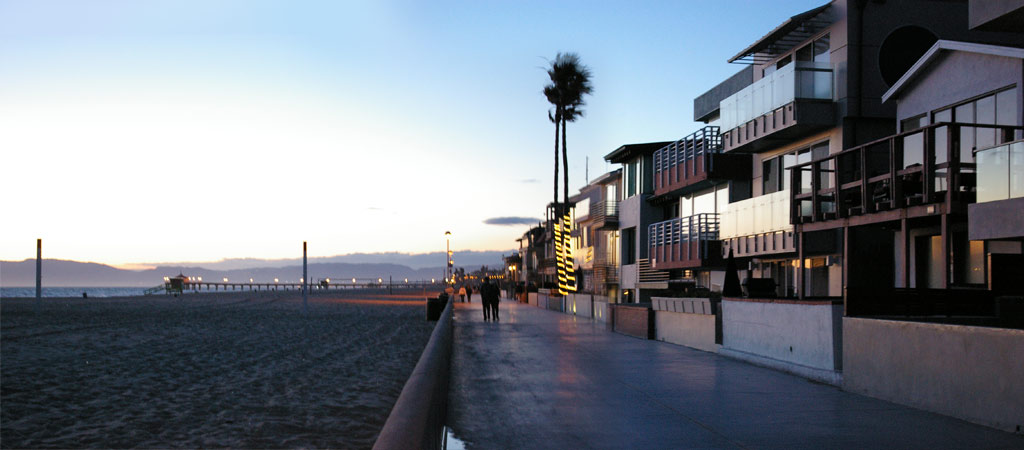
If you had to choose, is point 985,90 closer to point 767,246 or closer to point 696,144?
point 767,246

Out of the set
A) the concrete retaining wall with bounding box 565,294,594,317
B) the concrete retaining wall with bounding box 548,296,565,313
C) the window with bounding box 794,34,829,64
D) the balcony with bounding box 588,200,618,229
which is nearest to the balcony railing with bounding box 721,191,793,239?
the window with bounding box 794,34,829,64

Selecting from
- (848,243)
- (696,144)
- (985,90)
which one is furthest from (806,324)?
(696,144)

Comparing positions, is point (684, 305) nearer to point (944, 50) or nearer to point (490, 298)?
point (944, 50)

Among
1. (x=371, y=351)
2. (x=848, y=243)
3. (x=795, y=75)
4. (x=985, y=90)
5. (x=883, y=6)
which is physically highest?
(x=883, y=6)

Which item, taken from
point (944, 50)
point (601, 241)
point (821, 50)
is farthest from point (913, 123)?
point (601, 241)

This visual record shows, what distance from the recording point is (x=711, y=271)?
3019 cm

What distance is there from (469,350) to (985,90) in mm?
11959

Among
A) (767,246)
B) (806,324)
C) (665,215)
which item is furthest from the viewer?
(665,215)

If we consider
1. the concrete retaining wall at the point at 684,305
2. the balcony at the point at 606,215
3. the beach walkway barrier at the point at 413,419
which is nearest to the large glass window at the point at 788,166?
the concrete retaining wall at the point at 684,305

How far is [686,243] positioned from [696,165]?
2.68 m

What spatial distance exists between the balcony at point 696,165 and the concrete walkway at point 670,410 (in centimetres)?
1108

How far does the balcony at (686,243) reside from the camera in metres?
27.5

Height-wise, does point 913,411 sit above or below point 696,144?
below

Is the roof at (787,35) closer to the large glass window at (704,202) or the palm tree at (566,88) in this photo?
the large glass window at (704,202)
